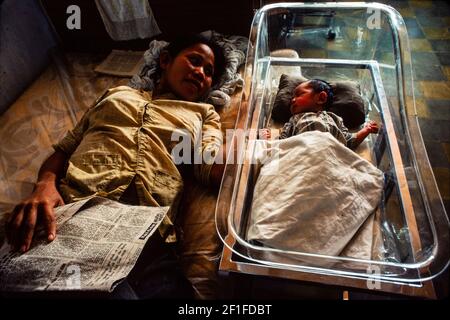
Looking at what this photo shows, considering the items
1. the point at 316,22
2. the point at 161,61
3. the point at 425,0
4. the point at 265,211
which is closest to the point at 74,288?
the point at 265,211

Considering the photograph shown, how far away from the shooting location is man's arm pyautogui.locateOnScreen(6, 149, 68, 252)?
833mm

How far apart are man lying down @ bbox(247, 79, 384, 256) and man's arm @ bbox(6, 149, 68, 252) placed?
588 millimetres

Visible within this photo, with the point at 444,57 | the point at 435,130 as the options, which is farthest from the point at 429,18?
the point at 435,130

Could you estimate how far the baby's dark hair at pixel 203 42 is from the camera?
135 centimetres

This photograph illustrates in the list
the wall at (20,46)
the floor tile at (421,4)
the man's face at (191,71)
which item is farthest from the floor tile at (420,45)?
the wall at (20,46)

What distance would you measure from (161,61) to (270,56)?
1.94 ft

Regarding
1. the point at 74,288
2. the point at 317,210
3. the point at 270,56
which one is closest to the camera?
the point at 74,288

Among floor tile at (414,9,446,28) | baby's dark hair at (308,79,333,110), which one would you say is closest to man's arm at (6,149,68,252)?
baby's dark hair at (308,79,333,110)

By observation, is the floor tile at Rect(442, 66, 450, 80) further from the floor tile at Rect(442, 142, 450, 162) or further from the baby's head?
the baby's head

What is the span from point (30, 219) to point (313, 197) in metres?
0.82

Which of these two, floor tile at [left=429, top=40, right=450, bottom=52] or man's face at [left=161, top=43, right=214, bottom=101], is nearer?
man's face at [left=161, top=43, right=214, bottom=101]

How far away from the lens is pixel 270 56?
5.36 ft

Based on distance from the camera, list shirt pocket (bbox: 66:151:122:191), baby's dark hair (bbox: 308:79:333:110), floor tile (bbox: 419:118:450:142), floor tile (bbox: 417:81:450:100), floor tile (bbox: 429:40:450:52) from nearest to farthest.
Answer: shirt pocket (bbox: 66:151:122:191), baby's dark hair (bbox: 308:79:333:110), floor tile (bbox: 419:118:450:142), floor tile (bbox: 417:81:450:100), floor tile (bbox: 429:40:450:52)
